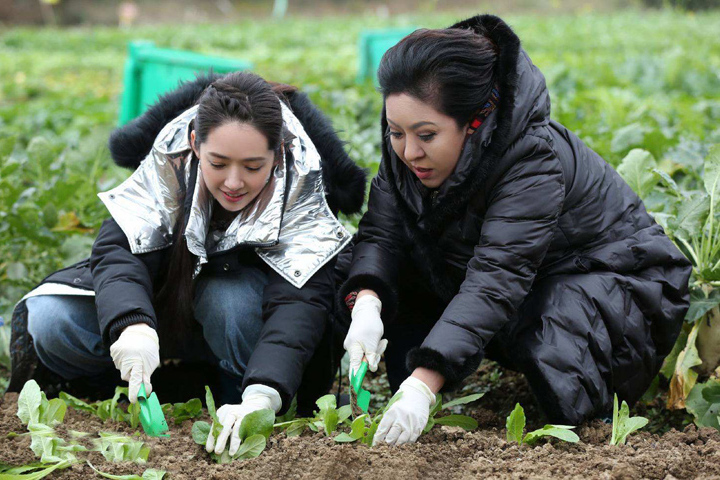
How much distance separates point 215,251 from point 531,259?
92 centimetres

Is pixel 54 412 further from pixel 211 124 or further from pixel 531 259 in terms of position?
pixel 531 259

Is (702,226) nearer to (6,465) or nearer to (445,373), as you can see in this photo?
(445,373)

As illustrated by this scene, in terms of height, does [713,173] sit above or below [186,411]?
above

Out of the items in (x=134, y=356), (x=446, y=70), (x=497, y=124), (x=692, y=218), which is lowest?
(x=134, y=356)

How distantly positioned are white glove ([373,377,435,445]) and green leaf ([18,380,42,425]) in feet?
2.85

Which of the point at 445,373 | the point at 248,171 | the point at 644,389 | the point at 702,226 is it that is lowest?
the point at 644,389

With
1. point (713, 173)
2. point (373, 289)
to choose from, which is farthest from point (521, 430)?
point (713, 173)

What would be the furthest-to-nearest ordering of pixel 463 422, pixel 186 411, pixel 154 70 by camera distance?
1. pixel 154 70
2. pixel 186 411
3. pixel 463 422

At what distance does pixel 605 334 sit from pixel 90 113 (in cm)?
566

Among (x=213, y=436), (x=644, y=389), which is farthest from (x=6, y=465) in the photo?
(x=644, y=389)

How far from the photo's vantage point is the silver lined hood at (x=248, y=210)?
2.34 m

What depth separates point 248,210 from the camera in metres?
2.36

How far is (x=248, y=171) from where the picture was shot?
2.26 meters

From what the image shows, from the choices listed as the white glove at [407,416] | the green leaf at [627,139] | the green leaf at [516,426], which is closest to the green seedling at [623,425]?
the green leaf at [516,426]
